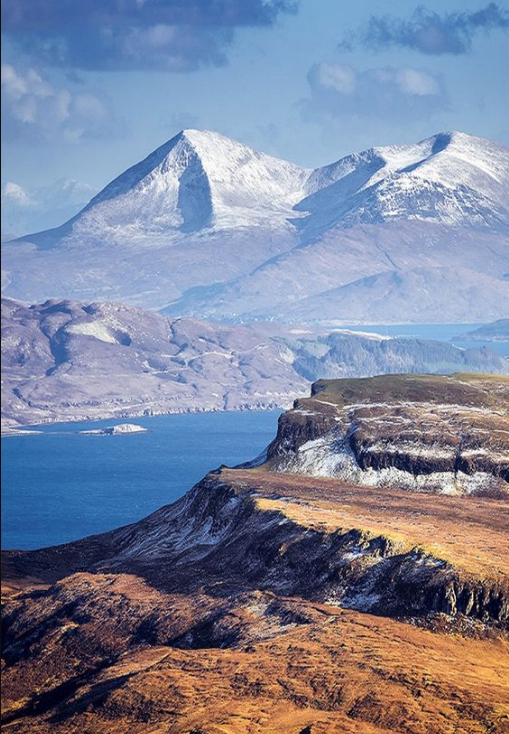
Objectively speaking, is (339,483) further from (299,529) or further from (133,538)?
(299,529)

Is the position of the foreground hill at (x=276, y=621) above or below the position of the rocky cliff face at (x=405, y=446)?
below

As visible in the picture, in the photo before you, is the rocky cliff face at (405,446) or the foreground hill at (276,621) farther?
the rocky cliff face at (405,446)

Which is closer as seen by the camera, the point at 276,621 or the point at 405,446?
the point at 276,621

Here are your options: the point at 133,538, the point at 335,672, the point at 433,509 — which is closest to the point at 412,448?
the point at 433,509

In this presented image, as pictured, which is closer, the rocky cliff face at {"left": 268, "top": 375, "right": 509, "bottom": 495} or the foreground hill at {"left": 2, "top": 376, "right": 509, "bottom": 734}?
the foreground hill at {"left": 2, "top": 376, "right": 509, "bottom": 734}

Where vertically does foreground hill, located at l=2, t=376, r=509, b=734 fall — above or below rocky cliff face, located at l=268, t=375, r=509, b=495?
below
